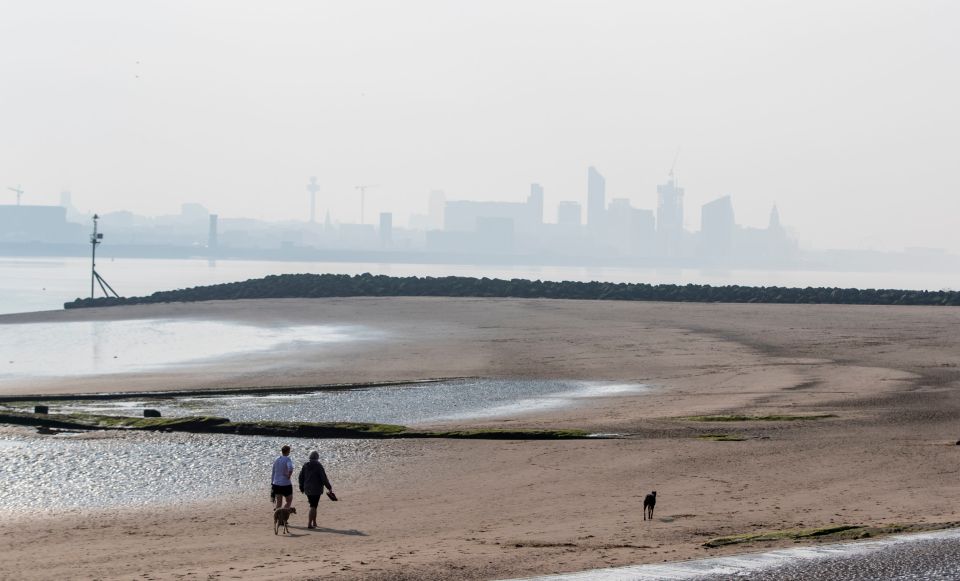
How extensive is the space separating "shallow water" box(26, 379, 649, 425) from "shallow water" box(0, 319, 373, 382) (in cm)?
1108

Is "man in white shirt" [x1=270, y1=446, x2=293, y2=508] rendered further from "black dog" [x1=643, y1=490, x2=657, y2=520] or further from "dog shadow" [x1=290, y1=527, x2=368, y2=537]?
"black dog" [x1=643, y1=490, x2=657, y2=520]

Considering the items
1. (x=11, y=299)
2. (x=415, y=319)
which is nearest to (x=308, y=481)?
(x=415, y=319)

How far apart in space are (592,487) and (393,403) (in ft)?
39.3

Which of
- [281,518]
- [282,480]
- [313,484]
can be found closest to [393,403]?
[282,480]

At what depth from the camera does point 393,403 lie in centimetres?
2998

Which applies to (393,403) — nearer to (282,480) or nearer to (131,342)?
(282,480)

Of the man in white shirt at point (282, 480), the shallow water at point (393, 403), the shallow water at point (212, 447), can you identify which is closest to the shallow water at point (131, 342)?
the shallow water at point (393, 403)

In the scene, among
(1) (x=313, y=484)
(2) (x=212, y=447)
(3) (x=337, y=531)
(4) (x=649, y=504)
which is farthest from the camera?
(2) (x=212, y=447)

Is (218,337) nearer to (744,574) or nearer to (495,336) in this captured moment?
(495,336)

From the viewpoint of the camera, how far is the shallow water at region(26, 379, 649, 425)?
27.8 metres

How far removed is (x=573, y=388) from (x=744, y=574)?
→ 20.2 metres

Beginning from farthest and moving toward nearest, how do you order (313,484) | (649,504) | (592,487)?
1. (592,487)
2. (313,484)
3. (649,504)

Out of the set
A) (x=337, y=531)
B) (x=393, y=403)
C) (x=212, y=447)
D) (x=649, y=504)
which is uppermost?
(x=649, y=504)

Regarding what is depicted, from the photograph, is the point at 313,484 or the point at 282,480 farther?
the point at 282,480
